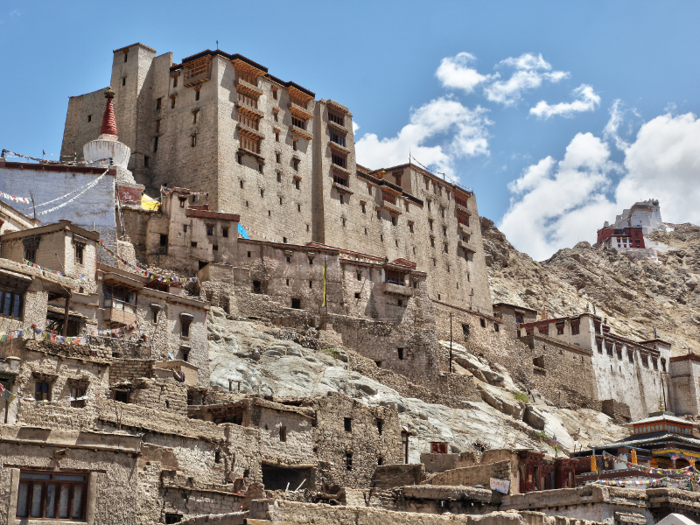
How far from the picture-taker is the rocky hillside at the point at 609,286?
90.6 m

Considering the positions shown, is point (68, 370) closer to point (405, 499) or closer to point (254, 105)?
point (405, 499)

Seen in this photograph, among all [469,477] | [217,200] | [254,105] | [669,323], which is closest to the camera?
[469,477]

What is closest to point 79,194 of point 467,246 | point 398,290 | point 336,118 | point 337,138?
point 398,290

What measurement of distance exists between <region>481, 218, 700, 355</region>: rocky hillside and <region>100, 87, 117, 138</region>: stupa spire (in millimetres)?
39694

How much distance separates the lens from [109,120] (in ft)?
195

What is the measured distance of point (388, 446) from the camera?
33688mm

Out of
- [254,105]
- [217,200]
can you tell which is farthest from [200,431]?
[254,105]

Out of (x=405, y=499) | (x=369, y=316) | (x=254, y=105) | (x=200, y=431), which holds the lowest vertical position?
(x=405, y=499)

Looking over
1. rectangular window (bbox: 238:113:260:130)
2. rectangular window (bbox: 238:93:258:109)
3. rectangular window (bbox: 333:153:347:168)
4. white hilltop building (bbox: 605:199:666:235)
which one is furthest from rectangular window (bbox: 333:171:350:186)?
white hilltop building (bbox: 605:199:666:235)

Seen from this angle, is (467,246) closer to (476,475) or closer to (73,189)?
(73,189)

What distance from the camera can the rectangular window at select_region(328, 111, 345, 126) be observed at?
232 feet

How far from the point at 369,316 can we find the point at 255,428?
28.0 meters

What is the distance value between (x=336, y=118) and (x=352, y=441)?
42.4m

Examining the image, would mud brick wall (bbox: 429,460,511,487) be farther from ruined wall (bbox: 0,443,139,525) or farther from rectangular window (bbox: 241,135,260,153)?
rectangular window (bbox: 241,135,260,153)
